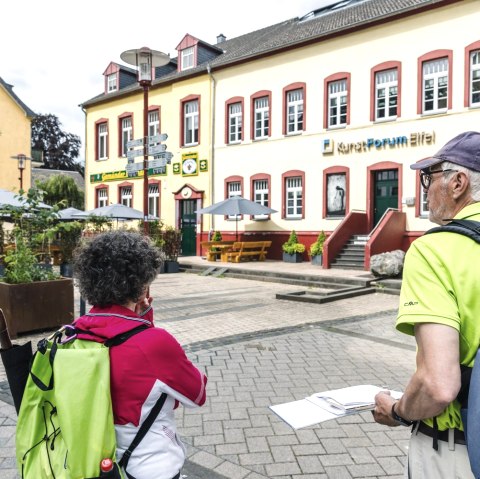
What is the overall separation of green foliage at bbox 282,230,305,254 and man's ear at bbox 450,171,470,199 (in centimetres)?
1754

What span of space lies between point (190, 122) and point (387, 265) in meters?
13.9

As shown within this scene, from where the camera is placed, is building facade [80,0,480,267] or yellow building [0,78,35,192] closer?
building facade [80,0,480,267]

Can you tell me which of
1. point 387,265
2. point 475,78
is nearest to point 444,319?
point 387,265

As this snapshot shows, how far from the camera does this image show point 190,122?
23969 millimetres

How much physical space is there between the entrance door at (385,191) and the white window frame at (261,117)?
5.58 m

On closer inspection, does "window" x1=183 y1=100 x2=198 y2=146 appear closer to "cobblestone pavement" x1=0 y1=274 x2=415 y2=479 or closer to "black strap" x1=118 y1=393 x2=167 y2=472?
"cobblestone pavement" x1=0 y1=274 x2=415 y2=479

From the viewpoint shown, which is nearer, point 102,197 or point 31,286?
point 31,286

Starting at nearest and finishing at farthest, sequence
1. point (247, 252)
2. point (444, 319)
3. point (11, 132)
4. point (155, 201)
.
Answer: point (444, 319) < point (247, 252) < point (155, 201) < point (11, 132)

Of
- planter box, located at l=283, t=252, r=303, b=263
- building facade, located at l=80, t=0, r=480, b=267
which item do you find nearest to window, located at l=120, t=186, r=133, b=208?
building facade, located at l=80, t=0, r=480, b=267

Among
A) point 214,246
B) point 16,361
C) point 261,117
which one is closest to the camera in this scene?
point 16,361

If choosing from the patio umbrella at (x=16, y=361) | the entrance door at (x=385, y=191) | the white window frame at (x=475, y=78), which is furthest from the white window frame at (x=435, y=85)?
the patio umbrella at (x=16, y=361)

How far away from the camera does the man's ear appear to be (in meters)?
1.61

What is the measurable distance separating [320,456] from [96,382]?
96.3 inches

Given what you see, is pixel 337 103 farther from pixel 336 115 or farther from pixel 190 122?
pixel 190 122
